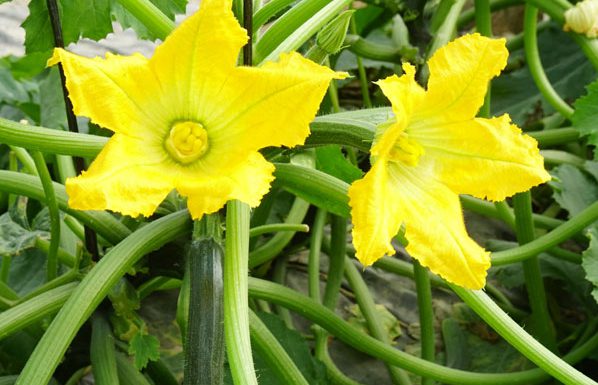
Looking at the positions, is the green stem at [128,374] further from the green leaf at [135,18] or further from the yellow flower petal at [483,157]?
the yellow flower petal at [483,157]

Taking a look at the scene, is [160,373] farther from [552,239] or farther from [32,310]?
[552,239]

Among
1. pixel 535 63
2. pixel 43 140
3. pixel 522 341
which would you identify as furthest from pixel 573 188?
pixel 43 140

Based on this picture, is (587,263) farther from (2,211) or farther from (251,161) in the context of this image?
(2,211)

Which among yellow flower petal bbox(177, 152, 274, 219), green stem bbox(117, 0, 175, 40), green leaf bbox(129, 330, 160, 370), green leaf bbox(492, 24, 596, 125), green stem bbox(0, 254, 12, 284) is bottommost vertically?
yellow flower petal bbox(177, 152, 274, 219)

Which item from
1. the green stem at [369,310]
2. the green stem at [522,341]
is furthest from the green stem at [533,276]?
the green stem at [522,341]

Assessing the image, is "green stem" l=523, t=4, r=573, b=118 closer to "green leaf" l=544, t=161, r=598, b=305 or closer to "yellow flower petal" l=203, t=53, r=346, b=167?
"green leaf" l=544, t=161, r=598, b=305

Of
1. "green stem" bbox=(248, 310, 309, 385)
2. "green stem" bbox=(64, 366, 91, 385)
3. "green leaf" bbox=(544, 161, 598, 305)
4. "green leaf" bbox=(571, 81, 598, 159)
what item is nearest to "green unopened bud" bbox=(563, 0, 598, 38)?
"green leaf" bbox=(571, 81, 598, 159)
